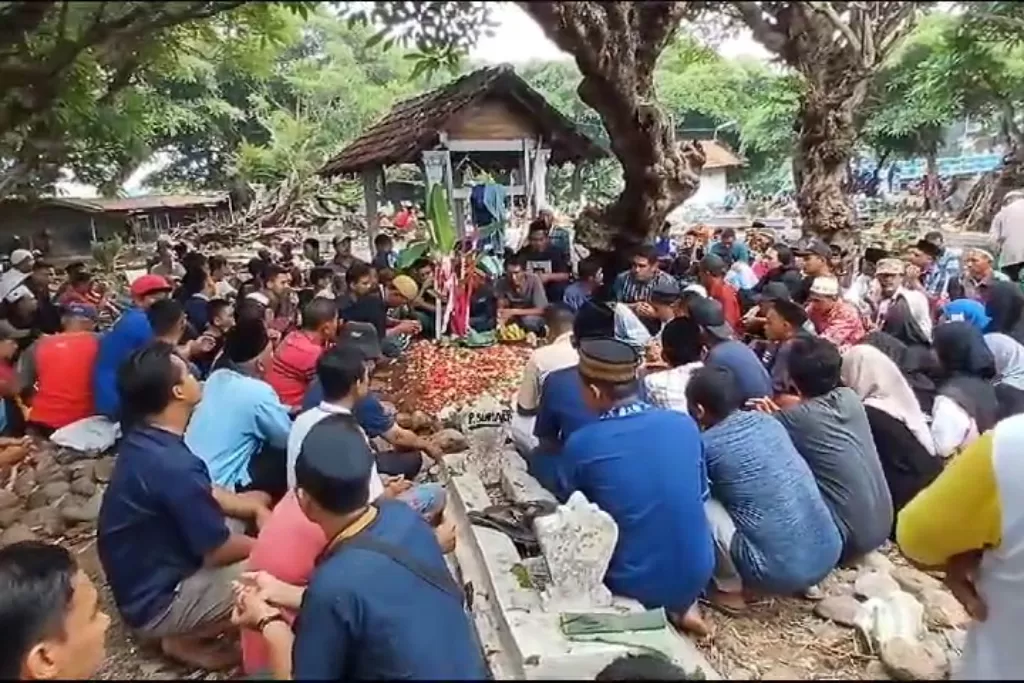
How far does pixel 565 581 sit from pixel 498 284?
6494mm

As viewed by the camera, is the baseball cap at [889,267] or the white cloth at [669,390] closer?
the white cloth at [669,390]

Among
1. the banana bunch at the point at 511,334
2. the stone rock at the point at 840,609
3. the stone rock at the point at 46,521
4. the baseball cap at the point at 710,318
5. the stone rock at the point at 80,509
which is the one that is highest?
the baseball cap at the point at 710,318

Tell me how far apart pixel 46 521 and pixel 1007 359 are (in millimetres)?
5788

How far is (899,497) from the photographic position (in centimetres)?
487

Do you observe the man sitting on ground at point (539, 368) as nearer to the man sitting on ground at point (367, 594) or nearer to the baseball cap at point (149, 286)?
the man sitting on ground at point (367, 594)

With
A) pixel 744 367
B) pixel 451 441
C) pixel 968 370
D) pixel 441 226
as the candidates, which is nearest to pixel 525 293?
pixel 441 226

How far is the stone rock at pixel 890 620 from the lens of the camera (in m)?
3.75

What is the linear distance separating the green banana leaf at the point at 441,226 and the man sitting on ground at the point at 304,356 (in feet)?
9.02

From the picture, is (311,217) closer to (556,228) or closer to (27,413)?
(556,228)

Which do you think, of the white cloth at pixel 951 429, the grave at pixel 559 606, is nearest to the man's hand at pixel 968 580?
the grave at pixel 559 606

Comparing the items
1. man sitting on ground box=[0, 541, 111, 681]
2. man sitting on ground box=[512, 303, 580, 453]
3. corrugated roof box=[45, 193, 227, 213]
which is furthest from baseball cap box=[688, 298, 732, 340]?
corrugated roof box=[45, 193, 227, 213]

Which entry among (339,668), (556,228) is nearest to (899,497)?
(339,668)

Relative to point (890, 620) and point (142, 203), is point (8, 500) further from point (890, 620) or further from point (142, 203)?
point (142, 203)

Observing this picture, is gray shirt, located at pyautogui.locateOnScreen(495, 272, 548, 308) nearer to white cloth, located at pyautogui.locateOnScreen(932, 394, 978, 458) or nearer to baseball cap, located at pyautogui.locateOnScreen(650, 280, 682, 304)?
baseball cap, located at pyautogui.locateOnScreen(650, 280, 682, 304)
